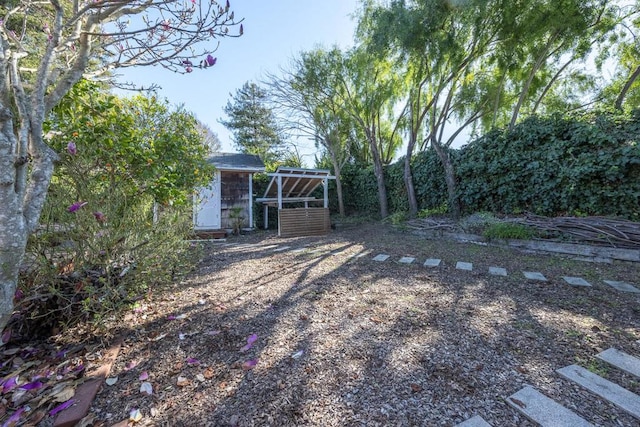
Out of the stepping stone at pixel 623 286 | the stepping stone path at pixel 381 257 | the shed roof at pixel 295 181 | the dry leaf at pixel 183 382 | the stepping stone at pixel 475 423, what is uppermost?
the shed roof at pixel 295 181

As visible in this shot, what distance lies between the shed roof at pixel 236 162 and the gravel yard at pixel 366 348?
5591 mm

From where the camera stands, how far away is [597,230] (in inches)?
155

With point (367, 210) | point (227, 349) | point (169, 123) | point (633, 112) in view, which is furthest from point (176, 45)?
point (367, 210)

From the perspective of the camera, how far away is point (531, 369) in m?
1.46

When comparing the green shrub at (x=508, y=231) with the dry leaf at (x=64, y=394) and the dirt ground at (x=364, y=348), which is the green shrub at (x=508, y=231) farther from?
the dry leaf at (x=64, y=394)

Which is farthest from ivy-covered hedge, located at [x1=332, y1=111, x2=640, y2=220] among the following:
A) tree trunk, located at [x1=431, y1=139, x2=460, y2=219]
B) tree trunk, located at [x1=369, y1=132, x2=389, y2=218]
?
tree trunk, located at [x1=369, y1=132, x2=389, y2=218]

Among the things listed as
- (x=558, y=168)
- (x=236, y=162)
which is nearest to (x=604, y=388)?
(x=558, y=168)

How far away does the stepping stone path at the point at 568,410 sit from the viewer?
1131mm

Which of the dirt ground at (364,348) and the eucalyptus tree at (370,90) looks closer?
the dirt ground at (364,348)

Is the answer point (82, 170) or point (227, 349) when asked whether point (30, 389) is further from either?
point (82, 170)

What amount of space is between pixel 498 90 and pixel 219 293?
9.73 metres

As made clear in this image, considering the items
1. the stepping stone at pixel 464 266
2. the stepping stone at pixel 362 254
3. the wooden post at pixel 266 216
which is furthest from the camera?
the wooden post at pixel 266 216

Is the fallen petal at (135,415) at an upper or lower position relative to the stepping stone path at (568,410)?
lower

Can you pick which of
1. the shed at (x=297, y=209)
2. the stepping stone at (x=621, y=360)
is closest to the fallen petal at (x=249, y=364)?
the stepping stone at (x=621, y=360)
